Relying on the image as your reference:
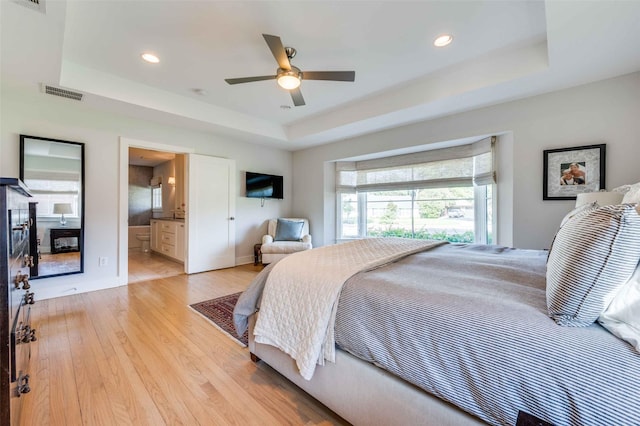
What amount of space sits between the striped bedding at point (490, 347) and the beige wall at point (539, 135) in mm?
2052

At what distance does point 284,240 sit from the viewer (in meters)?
4.93

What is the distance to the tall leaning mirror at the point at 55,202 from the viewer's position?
9.90 feet

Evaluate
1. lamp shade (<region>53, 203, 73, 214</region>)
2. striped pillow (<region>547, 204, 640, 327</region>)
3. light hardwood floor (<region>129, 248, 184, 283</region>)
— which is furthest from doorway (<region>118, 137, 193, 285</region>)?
striped pillow (<region>547, 204, 640, 327</region>)

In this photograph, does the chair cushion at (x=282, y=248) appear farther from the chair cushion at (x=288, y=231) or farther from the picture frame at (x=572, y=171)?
the picture frame at (x=572, y=171)

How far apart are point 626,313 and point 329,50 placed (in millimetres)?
2804

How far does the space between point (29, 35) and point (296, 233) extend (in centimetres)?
392

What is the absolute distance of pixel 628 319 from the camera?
78cm

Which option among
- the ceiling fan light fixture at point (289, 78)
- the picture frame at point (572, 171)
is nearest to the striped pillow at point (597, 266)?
the ceiling fan light fixture at point (289, 78)

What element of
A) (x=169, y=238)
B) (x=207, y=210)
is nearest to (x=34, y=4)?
(x=207, y=210)

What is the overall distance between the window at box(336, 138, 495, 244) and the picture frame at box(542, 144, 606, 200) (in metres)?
0.60

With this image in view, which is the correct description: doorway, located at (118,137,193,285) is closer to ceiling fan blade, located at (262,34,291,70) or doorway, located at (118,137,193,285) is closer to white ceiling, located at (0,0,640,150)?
white ceiling, located at (0,0,640,150)

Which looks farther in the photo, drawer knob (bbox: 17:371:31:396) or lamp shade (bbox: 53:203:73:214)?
lamp shade (bbox: 53:203:73:214)

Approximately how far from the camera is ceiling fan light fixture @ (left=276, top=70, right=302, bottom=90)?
2.38 m

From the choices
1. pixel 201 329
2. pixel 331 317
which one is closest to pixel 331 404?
pixel 331 317
